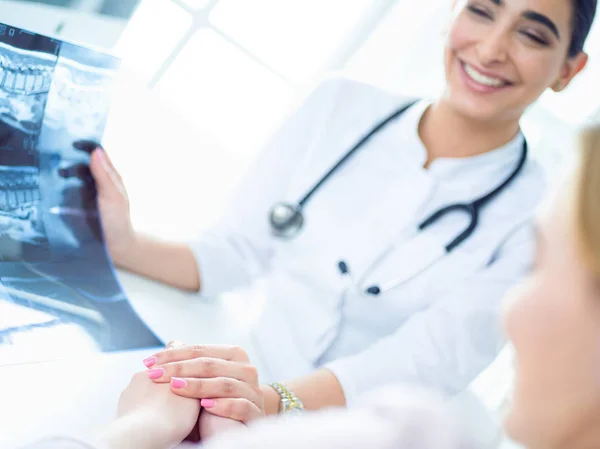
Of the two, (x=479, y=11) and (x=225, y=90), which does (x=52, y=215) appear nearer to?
(x=479, y=11)

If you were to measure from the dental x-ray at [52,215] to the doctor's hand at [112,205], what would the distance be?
0.01 metres

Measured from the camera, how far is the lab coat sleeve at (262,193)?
0.79 meters

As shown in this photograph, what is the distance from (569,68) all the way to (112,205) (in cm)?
61

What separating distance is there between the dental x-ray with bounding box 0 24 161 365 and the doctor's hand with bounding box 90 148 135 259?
10 mm

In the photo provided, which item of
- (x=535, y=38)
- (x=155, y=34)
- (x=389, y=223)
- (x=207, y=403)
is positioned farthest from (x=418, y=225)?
(x=155, y=34)

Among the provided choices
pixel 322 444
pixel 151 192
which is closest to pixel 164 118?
pixel 151 192

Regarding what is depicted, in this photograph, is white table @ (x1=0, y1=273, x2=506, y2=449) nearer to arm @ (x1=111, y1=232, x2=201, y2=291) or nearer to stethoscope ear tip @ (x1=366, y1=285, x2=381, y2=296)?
arm @ (x1=111, y1=232, x2=201, y2=291)

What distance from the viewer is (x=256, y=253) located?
84 centimetres

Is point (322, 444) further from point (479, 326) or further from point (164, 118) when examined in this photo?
point (164, 118)

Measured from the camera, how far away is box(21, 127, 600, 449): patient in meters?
0.31

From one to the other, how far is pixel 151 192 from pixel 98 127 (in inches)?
6.8

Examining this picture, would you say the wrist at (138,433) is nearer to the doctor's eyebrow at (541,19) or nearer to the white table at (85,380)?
the white table at (85,380)

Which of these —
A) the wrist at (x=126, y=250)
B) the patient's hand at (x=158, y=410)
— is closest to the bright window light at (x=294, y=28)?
the wrist at (x=126, y=250)

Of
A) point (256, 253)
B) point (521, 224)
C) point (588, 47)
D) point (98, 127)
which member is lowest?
point (256, 253)
